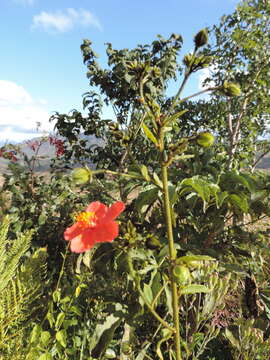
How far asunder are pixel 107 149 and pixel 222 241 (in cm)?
220

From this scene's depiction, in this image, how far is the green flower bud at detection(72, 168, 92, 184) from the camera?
2.61 ft

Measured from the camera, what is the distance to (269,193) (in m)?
1.53

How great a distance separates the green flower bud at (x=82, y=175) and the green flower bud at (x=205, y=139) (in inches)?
12.4

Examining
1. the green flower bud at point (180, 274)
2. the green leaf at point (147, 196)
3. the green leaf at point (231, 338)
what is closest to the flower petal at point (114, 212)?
the green flower bud at point (180, 274)

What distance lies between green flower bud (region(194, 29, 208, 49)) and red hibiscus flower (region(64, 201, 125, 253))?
0.47 metres

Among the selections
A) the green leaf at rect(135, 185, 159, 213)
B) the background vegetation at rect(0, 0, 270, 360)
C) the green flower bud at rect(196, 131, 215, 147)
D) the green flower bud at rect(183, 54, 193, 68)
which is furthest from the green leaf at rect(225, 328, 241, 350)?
the green flower bud at rect(183, 54, 193, 68)

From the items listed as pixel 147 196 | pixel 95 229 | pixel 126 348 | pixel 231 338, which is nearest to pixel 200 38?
pixel 95 229

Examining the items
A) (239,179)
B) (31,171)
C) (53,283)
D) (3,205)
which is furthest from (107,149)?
(239,179)

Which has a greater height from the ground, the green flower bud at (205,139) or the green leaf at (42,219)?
the green flower bud at (205,139)

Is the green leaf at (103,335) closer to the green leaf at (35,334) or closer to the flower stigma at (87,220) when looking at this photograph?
the green leaf at (35,334)

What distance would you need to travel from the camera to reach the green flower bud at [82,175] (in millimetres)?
795

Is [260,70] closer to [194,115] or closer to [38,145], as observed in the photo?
[194,115]

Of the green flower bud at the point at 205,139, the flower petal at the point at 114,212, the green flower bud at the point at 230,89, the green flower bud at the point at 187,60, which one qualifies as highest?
the green flower bud at the point at 187,60

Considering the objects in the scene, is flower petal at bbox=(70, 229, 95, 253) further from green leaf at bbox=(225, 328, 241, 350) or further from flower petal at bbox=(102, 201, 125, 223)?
green leaf at bbox=(225, 328, 241, 350)
